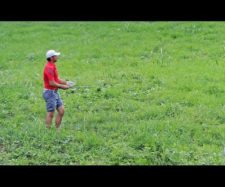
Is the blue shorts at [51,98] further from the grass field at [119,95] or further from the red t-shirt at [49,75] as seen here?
the grass field at [119,95]

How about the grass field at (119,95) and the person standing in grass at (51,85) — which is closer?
the grass field at (119,95)

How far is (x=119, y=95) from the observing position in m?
11.0

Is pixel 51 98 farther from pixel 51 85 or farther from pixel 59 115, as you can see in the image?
pixel 59 115

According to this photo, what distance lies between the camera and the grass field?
7645mm

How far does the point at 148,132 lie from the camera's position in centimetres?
841

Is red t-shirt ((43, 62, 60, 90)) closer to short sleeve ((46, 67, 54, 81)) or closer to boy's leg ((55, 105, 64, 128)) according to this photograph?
Result: short sleeve ((46, 67, 54, 81))

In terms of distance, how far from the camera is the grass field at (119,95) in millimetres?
7645

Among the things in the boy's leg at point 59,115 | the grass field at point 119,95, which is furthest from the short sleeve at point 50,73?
the grass field at point 119,95

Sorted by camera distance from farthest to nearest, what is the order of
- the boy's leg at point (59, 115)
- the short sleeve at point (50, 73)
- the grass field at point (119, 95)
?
the boy's leg at point (59, 115), the short sleeve at point (50, 73), the grass field at point (119, 95)

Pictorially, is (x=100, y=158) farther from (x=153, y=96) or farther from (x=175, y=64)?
(x=175, y=64)

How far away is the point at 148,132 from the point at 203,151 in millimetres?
1124

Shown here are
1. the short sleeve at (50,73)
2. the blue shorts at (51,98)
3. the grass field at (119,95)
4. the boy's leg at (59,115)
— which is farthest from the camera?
the boy's leg at (59,115)

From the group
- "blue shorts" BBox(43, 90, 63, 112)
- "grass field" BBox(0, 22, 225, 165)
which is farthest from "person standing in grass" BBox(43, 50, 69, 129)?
"grass field" BBox(0, 22, 225, 165)
